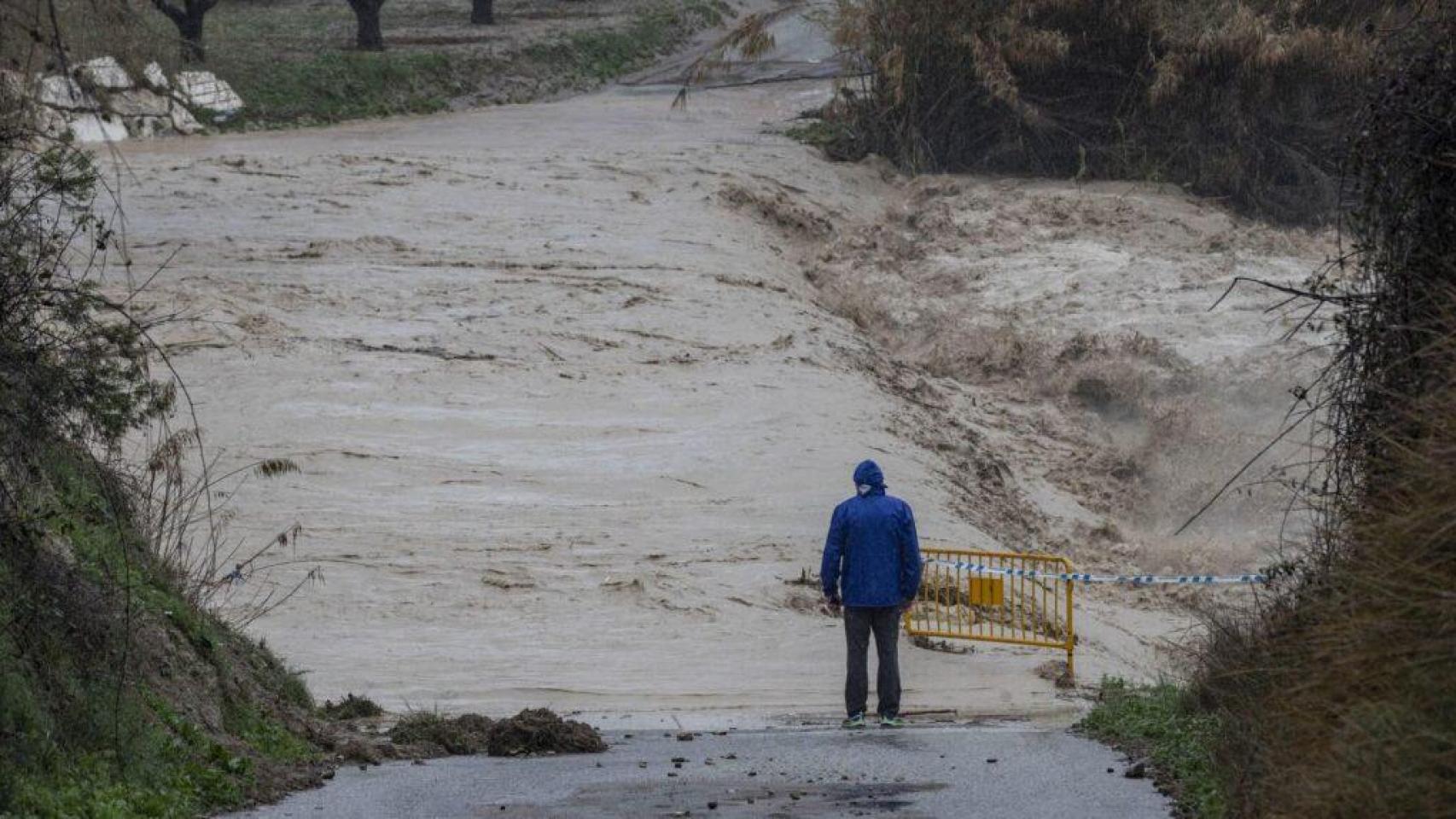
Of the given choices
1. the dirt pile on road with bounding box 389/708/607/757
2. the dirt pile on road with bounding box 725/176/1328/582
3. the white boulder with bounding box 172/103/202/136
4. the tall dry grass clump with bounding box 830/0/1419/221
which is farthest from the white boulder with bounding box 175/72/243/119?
the dirt pile on road with bounding box 389/708/607/757

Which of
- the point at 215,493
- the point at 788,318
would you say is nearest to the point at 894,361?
the point at 788,318

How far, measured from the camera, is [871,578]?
15930 mm

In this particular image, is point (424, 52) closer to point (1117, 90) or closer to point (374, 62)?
point (374, 62)

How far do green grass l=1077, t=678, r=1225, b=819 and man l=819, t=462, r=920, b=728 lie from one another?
1.54m

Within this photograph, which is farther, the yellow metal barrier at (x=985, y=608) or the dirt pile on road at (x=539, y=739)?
the yellow metal barrier at (x=985, y=608)

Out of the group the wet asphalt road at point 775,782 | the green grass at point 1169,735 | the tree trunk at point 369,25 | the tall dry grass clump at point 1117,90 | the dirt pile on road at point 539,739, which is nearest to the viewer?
the green grass at point 1169,735

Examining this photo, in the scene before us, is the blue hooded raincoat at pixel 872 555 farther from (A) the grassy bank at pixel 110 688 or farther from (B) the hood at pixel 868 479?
(A) the grassy bank at pixel 110 688

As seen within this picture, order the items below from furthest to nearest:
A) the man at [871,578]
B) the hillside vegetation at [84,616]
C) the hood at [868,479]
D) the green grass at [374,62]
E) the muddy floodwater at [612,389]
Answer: the green grass at [374,62]
the muddy floodwater at [612,389]
the hood at [868,479]
the man at [871,578]
the hillside vegetation at [84,616]

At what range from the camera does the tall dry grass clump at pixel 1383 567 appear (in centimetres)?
681

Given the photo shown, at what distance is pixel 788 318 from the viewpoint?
33.2m

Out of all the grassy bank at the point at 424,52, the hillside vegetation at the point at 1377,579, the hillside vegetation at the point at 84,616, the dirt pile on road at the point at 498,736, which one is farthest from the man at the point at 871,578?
the grassy bank at the point at 424,52

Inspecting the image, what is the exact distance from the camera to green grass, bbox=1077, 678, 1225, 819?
10.7m

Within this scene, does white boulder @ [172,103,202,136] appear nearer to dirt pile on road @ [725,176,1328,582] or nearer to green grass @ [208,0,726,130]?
green grass @ [208,0,726,130]

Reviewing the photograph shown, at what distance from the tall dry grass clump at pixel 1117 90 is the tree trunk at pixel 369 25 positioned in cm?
1329
